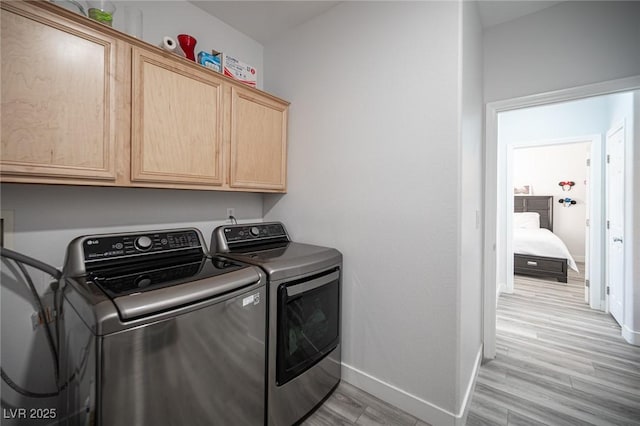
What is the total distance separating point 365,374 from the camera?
5.96 ft

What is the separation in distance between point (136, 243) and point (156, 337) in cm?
68

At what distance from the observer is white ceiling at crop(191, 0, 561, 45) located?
6.27 feet

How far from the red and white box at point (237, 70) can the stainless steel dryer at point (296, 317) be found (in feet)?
3.68

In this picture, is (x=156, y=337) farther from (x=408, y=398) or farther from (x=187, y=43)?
(x=187, y=43)

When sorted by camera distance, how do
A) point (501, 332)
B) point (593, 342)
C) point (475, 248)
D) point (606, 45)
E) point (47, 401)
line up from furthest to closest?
point (501, 332), point (593, 342), point (475, 248), point (606, 45), point (47, 401)

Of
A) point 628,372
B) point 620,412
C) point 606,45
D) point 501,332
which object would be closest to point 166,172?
point 606,45

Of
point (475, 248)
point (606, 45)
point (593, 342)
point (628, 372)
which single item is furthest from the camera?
point (593, 342)

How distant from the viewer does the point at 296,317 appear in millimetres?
1531

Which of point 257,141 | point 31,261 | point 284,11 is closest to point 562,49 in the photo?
point 284,11

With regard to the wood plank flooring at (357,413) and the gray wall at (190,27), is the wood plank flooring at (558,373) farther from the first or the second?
the gray wall at (190,27)

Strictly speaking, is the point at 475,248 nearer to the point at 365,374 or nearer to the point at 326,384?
the point at 365,374

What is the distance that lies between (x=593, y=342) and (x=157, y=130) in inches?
158

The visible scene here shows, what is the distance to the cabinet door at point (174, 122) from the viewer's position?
1382 millimetres

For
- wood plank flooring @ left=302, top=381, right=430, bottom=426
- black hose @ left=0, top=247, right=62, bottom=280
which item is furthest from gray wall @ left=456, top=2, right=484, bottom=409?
black hose @ left=0, top=247, right=62, bottom=280
